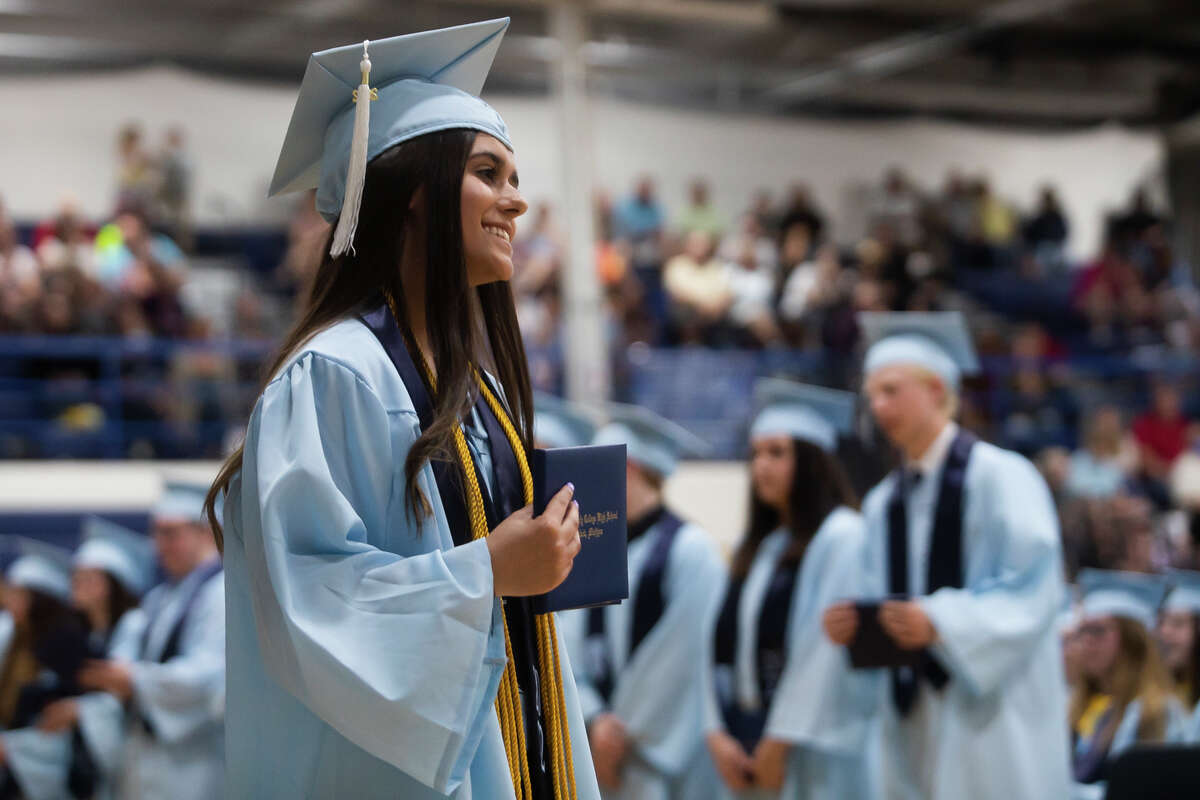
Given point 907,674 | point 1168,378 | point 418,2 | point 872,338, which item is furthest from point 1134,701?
point 418,2

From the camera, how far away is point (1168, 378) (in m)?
14.2

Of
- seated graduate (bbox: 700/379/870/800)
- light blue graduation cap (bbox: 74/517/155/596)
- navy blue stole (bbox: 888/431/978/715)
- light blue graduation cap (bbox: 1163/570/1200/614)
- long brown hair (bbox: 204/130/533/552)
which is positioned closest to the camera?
long brown hair (bbox: 204/130/533/552)

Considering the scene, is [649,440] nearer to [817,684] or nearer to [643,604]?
[643,604]

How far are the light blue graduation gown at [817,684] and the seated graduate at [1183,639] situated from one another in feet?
5.39

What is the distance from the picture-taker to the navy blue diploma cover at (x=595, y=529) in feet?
6.82

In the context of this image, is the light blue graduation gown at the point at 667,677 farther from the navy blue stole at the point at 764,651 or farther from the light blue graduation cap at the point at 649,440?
the light blue graduation cap at the point at 649,440

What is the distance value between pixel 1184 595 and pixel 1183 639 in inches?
9.2

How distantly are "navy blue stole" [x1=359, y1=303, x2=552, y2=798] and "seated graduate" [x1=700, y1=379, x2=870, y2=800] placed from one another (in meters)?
2.98

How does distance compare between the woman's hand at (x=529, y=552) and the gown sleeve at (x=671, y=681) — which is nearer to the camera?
the woman's hand at (x=529, y=552)

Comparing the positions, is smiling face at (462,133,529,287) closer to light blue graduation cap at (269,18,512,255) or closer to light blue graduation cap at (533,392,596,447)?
light blue graduation cap at (269,18,512,255)

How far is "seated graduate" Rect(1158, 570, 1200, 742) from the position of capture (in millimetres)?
5984

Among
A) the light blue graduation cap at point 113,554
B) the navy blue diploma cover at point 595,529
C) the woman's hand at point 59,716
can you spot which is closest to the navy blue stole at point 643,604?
the woman's hand at point 59,716

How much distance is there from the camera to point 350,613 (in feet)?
6.18

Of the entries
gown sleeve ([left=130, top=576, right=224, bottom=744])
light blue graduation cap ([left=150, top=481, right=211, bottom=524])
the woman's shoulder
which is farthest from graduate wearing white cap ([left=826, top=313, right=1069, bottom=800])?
light blue graduation cap ([left=150, top=481, right=211, bottom=524])
